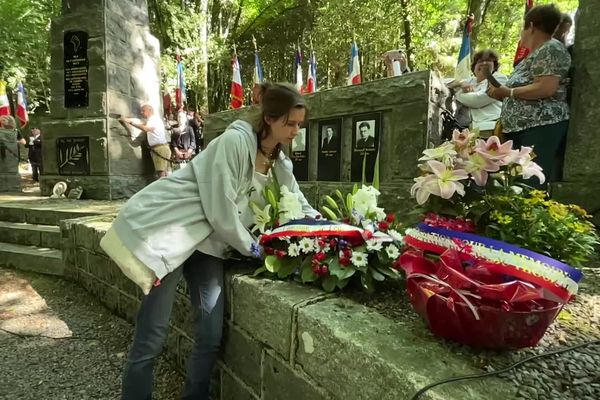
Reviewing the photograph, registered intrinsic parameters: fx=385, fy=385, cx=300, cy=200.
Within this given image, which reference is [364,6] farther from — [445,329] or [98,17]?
[445,329]

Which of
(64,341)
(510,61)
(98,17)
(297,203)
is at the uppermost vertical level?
(510,61)

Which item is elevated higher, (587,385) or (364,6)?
(364,6)

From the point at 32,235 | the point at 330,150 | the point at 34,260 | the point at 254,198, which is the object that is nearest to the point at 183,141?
the point at 32,235

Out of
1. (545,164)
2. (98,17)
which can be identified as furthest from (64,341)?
(98,17)

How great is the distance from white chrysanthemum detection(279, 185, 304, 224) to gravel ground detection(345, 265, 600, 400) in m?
0.58

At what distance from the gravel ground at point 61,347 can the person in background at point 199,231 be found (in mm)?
607

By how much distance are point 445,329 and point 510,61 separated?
640 inches

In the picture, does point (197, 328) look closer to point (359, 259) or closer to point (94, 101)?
point (359, 259)

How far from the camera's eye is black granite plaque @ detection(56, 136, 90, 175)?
6840 millimetres

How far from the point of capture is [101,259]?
3.57 meters

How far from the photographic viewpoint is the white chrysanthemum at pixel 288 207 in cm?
202


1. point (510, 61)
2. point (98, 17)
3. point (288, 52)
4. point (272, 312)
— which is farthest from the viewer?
point (288, 52)

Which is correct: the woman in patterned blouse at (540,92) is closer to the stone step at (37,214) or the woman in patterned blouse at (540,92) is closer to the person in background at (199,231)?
the person in background at (199,231)

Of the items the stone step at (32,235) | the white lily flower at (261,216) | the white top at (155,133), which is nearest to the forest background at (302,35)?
the white top at (155,133)
